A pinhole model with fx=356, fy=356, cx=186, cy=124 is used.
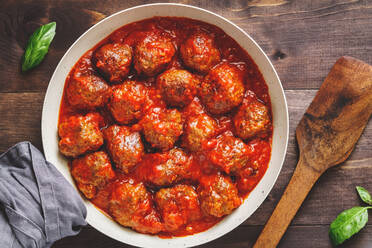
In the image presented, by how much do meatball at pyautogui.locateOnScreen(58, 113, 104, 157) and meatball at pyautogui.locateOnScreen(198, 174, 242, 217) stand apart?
3.58ft

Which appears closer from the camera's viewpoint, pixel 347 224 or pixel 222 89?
pixel 222 89

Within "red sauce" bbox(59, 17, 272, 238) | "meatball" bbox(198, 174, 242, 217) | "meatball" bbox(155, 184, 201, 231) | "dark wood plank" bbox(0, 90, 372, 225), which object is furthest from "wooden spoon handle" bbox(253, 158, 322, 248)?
"meatball" bbox(155, 184, 201, 231)

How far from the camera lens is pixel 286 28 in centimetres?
363

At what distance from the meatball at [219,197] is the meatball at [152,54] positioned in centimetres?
116

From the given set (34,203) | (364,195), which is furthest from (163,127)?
(364,195)

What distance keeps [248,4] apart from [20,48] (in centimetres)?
238

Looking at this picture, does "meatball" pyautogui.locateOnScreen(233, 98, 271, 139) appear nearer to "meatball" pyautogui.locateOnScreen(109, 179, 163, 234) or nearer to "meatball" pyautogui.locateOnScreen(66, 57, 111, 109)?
"meatball" pyautogui.locateOnScreen(109, 179, 163, 234)

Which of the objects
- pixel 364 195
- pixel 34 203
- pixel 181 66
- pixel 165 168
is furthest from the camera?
pixel 364 195

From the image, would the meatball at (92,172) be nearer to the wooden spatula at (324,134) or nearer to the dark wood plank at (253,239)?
the dark wood plank at (253,239)

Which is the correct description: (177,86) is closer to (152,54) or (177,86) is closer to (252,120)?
(152,54)

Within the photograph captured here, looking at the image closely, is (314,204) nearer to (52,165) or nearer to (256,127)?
(256,127)

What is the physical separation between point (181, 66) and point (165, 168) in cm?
99

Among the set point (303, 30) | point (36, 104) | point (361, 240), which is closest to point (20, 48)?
point (36, 104)

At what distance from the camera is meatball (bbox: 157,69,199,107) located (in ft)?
10.6
